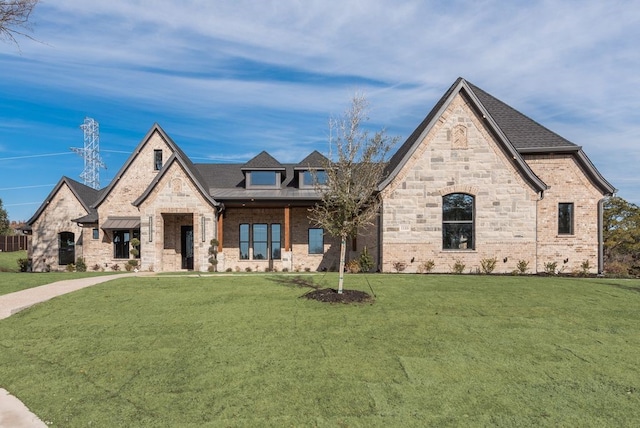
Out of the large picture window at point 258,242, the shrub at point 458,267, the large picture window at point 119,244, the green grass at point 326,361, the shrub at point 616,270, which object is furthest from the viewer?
the large picture window at point 119,244

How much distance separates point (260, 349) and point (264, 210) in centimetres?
1534

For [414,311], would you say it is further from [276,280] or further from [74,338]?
[74,338]

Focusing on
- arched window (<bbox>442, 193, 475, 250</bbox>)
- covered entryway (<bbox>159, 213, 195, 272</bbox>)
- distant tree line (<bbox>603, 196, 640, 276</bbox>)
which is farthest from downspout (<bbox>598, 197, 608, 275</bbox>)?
covered entryway (<bbox>159, 213, 195, 272</bbox>)

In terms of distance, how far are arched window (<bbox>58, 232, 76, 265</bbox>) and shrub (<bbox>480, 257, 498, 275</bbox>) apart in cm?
2575

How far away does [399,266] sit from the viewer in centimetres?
1644

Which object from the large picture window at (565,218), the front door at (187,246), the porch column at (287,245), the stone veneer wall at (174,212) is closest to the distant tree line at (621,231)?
the large picture window at (565,218)

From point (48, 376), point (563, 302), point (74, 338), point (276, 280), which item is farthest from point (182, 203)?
point (563, 302)

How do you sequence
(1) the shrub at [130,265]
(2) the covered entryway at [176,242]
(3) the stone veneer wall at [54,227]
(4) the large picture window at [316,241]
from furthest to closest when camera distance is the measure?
1. (3) the stone veneer wall at [54,227]
2. (2) the covered entryway at [176,242]
3. (4) the large picture window at [316,241]
4. (1) the shrub at [130,265]

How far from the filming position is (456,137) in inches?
654

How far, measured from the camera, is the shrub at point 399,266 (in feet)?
53.9

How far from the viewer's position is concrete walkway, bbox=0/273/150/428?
424 centimetres

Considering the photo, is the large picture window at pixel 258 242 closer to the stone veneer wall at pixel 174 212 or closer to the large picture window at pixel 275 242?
the large picture window at pixel 275 242

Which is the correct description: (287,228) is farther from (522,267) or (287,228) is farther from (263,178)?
(522,267)

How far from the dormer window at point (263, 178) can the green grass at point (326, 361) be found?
38.5 feet
